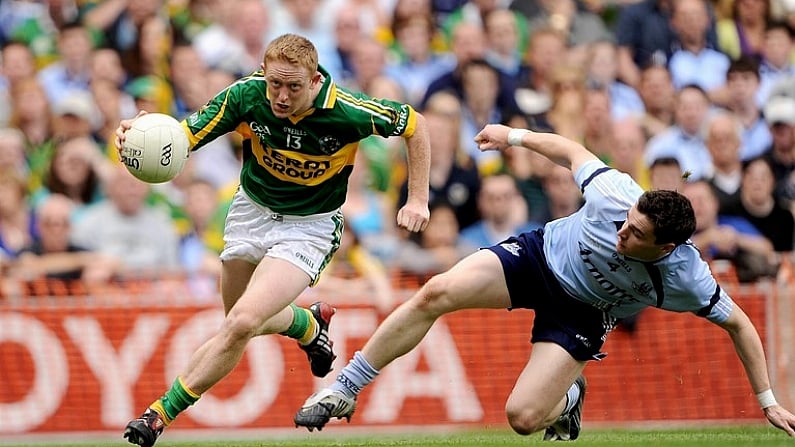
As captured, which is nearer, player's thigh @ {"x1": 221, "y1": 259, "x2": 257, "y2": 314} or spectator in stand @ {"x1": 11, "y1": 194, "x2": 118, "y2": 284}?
player's thigh @ {"x1": 221, "y1": 259, "x2": 257, "y2": 314}

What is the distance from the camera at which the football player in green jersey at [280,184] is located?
8.80 metres

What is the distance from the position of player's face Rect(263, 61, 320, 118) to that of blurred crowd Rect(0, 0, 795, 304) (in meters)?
4.40

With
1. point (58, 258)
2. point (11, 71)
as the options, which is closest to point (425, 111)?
point (58, 258)

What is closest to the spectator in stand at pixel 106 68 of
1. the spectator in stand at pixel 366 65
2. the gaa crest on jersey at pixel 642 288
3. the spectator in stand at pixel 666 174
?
the spectator in stand at pixel 366 65

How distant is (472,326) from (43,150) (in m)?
4.83

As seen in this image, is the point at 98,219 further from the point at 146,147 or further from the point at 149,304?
the point at 146,147

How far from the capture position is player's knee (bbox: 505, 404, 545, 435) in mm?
9367

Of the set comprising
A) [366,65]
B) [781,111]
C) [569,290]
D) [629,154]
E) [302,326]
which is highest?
[302,326]

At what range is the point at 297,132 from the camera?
30.3 ft

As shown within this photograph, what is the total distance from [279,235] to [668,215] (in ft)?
8.37

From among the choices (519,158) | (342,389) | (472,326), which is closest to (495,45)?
(519,158)

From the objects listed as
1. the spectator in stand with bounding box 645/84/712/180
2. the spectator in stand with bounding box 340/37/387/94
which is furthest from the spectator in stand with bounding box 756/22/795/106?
the spectator in stand with bounding box 340/37/387/94

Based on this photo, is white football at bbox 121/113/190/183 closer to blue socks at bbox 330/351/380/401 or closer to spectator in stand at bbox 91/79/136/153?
blue socks at bbox 330/351/380/401

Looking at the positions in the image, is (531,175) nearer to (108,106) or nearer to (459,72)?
(459,72)
